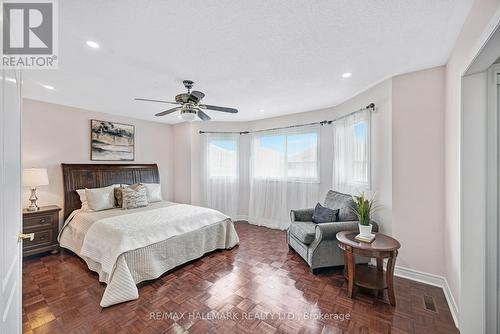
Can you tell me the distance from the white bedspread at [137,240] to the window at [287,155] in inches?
64.7

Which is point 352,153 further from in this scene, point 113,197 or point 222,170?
point 113,197

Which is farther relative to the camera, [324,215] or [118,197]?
[118,197]

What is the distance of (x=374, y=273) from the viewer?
2338 millimetres

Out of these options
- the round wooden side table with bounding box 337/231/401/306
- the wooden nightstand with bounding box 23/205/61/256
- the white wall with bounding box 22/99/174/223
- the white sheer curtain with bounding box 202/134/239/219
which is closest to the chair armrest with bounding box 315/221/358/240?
the round wooden side table with bounding box 337/231/401/306

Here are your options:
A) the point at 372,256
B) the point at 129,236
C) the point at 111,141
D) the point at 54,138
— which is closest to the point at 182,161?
the point at 111,141

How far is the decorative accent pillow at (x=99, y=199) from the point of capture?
3.36 metres

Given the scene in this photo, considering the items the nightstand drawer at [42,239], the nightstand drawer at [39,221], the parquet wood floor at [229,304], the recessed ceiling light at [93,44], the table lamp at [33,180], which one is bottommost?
the parquet wood floor at [229,304]

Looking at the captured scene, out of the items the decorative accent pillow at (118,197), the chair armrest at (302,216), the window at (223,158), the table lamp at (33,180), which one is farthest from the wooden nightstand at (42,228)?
the chair armrest at (302,216)

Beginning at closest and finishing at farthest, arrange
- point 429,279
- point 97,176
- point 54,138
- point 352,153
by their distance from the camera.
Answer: point 429,279, point 352,153, point 54,138, point 97,176

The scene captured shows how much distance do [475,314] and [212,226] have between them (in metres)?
2.84

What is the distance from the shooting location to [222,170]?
4973mm

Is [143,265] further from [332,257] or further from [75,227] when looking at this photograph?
[332,257]

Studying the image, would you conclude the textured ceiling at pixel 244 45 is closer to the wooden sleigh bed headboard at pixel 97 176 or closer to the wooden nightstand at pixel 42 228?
the wooden sleigh bed headboard at pixel 97 176

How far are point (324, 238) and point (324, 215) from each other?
0.53 m
